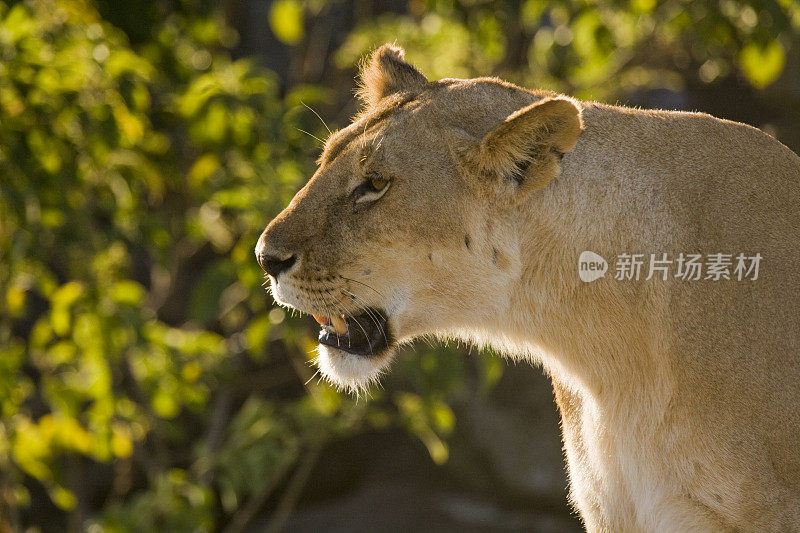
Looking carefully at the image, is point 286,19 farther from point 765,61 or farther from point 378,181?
point 378,181

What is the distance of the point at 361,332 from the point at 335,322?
2.6 inches

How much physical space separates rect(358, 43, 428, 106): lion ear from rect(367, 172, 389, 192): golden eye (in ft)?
1.09

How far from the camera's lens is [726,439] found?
5.90 ft

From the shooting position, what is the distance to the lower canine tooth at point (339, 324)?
2.12 metres

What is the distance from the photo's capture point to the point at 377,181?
1.99 m

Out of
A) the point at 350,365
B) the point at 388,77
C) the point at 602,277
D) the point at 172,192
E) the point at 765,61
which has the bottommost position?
the point at 172,192

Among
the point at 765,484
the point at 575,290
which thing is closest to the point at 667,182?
the point at 575,290

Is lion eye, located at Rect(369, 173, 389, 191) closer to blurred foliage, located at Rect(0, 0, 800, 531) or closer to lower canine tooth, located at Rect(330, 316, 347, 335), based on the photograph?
lower canine tooth, located at Rect(330, 316, 347, 335)

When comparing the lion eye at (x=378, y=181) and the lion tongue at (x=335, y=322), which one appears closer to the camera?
the lion eye at (x=378, y=181)

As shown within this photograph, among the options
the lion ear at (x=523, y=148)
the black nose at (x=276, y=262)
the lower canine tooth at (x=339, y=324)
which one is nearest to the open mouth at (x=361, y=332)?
the lower canine tooth at (x=339, y=324)

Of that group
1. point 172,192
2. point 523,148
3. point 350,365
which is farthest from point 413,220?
point 172,192

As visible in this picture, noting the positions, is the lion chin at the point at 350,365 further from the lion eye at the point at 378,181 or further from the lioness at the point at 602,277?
the lion eye at the point at 378,181

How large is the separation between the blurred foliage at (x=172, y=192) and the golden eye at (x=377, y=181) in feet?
3.71

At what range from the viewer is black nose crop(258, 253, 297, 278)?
2033 mm
